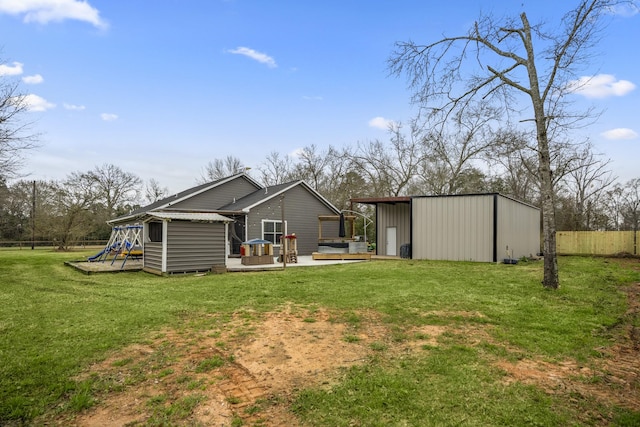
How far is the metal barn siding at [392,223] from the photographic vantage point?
18766 mm

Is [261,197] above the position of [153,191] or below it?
below

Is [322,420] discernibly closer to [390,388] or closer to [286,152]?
[390,388]

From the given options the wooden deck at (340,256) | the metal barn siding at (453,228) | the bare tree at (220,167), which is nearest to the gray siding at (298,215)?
the wooden deck at (340,256)

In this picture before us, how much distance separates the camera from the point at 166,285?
382 inches

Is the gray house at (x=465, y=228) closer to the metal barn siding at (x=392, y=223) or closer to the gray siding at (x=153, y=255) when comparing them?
the metal barn siding at (x=392, y=223)

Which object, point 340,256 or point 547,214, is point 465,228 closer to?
point 340,256

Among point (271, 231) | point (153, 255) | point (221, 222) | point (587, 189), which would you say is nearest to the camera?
point (153, 255)

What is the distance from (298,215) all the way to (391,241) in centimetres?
551

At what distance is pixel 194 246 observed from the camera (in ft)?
40.6

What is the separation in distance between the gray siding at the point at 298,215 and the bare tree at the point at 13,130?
9685mm

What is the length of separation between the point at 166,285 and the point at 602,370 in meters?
9.24

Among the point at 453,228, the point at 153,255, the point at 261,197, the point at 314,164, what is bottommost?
the point at 153,255

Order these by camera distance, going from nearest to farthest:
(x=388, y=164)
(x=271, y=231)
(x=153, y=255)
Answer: (x=153, y=255) < (x=271, y=231) < (x=388, y=164)

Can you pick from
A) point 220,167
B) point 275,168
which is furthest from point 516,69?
point 220,167
